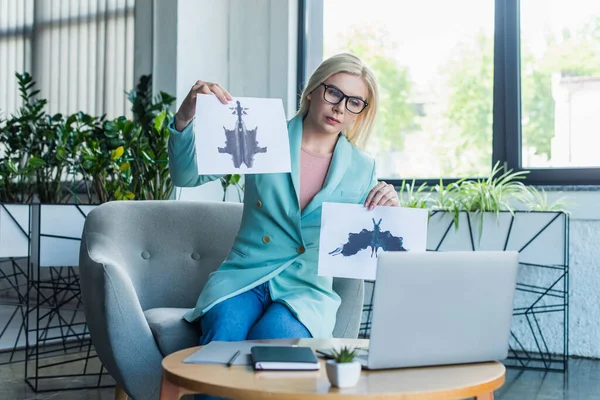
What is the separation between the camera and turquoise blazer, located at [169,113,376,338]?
1.98m

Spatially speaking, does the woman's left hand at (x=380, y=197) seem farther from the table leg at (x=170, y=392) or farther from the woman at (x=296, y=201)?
the table leg at (x=170, y=392)

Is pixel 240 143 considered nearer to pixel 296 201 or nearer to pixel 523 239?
pixel 296 201

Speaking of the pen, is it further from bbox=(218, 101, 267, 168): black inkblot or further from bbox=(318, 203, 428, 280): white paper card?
bbox=(218, 101, 267, 168): black inkblot

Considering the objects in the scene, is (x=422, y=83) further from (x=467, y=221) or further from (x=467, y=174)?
(x=467, y=221)

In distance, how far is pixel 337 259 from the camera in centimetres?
186

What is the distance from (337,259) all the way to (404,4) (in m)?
2.80

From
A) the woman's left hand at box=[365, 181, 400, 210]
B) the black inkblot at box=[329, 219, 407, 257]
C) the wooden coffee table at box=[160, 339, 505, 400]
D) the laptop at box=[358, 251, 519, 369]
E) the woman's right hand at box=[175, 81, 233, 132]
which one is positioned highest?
the woman's right hand at box=[175, 81, 233, 132]

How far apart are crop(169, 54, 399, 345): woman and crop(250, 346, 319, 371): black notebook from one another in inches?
15.4

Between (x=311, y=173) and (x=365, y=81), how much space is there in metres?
0.31

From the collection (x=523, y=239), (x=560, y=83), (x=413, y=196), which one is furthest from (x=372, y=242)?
(x=560, y=83)

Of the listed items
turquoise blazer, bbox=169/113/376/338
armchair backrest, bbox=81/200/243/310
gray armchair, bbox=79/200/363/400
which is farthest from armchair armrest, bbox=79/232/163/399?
armchair backrest, bbox=81/200/243/310

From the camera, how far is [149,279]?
2.44 metres

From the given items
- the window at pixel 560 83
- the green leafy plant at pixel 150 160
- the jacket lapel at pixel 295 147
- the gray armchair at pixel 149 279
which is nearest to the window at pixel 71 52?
the green leafy plant at pixel 150 160

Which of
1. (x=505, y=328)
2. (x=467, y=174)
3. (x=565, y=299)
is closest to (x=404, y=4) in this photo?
(x=467, y=174)
